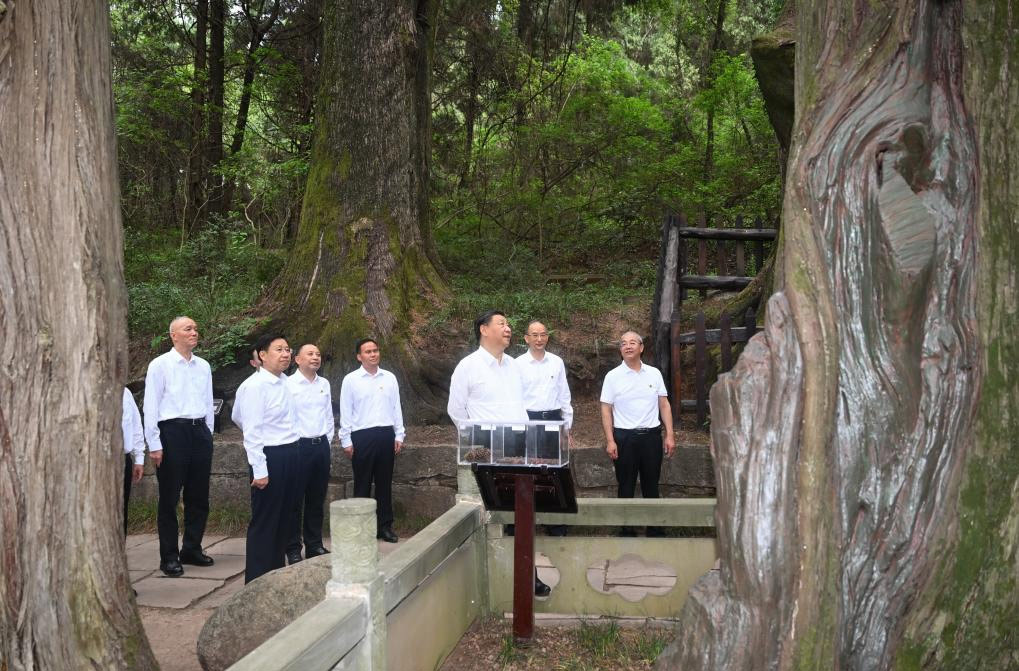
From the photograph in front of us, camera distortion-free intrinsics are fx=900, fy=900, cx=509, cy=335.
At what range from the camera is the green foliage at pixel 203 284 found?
9.72 m

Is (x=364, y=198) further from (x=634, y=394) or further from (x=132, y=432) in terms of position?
(x=634, y=394)

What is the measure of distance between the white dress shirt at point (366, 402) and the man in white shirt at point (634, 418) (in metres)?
1.80

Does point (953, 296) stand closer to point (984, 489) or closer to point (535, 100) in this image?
point (984, 489)

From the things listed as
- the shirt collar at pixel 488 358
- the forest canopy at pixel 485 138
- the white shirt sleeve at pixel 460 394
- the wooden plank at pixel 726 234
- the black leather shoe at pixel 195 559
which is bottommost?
the black leather shoe at pixel 195 559

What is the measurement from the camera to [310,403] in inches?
252

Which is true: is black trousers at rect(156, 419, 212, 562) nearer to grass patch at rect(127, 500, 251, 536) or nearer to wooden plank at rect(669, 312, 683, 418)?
grass patch at rect(127, 500, 251, 536)

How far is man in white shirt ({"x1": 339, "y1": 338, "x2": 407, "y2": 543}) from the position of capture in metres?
7.21

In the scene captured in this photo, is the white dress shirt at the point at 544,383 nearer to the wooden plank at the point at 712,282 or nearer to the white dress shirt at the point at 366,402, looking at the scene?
the white dress shirt at the point at 366,402

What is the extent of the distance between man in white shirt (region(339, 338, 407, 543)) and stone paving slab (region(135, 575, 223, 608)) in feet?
4.63

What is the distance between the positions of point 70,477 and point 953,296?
3.64 meters

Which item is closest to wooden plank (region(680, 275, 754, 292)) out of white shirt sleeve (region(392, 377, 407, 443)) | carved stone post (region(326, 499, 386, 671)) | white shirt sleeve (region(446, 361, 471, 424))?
white shirt sleeve (region(392, 377, 407, 443))

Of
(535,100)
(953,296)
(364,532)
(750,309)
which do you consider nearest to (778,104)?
(750,309)

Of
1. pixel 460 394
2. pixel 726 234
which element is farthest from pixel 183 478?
pixel 726 234

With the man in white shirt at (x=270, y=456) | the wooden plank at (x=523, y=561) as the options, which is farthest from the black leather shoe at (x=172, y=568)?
the wooden plank at (x=523, y=561)
